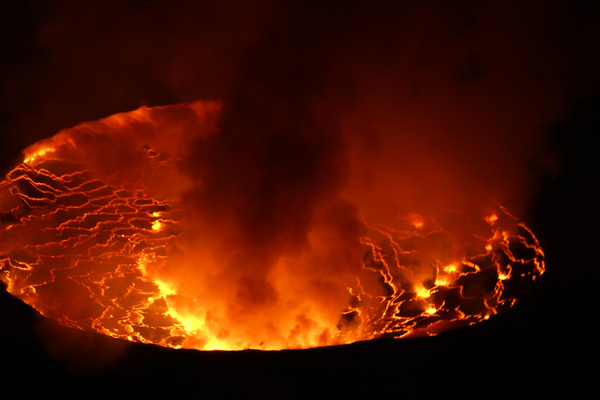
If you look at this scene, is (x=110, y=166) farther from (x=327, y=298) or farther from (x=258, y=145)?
(x=327, y=298)

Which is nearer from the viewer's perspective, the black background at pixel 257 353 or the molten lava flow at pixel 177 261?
the black background at pixel 257 353

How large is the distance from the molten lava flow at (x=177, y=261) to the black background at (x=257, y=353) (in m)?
0.14

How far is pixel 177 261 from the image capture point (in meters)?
2.95

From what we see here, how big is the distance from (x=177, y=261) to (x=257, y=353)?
1.46m

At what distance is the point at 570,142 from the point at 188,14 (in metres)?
2.15

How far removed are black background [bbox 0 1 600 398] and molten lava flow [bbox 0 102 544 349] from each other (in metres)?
0.14

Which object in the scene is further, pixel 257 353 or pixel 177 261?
pixel 177 261

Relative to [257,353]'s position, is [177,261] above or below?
above

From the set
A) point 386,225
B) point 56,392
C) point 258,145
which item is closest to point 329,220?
point 386,225

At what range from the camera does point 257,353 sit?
1.61m

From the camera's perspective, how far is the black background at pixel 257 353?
1658mm

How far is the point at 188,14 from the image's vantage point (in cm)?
252

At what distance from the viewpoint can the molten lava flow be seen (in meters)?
Result: 2.51

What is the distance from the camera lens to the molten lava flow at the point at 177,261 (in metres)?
2.51
